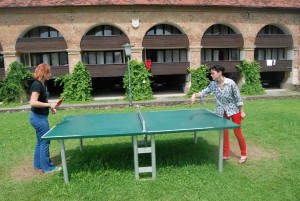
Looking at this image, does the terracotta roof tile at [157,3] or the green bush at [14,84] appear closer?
the terracotta roof tile at [157,3]

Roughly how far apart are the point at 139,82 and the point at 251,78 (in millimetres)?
9040

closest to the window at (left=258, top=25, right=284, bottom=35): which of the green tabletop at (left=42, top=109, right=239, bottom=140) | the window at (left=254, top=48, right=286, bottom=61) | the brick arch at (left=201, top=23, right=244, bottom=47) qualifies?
the window at (left=254, top=48, right=286, bottom=61)

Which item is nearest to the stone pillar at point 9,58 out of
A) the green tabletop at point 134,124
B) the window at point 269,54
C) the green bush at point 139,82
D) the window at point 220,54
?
the green bush at point 139,82

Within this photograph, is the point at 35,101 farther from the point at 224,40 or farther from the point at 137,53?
the point at 224,40

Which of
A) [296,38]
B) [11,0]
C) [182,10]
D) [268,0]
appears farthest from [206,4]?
[11,0]

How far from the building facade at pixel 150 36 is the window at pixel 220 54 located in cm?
9

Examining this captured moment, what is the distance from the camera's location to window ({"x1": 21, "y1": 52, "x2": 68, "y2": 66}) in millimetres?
20703

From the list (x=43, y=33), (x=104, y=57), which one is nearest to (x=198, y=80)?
(x=104, y=57)

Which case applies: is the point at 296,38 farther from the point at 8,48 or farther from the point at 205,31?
the point at 8,48

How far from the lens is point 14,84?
17.5 m

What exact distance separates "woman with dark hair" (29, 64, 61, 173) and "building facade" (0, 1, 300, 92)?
14539mm

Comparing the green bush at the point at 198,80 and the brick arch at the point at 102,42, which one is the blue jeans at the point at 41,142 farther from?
the green bush at the point at 198,80

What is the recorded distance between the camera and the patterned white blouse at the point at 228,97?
495 centimetres

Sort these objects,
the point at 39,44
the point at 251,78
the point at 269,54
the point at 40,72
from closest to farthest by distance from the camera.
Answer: the point at 40,72
the point at 39,44
the point at 251,78
the point at 269,54
